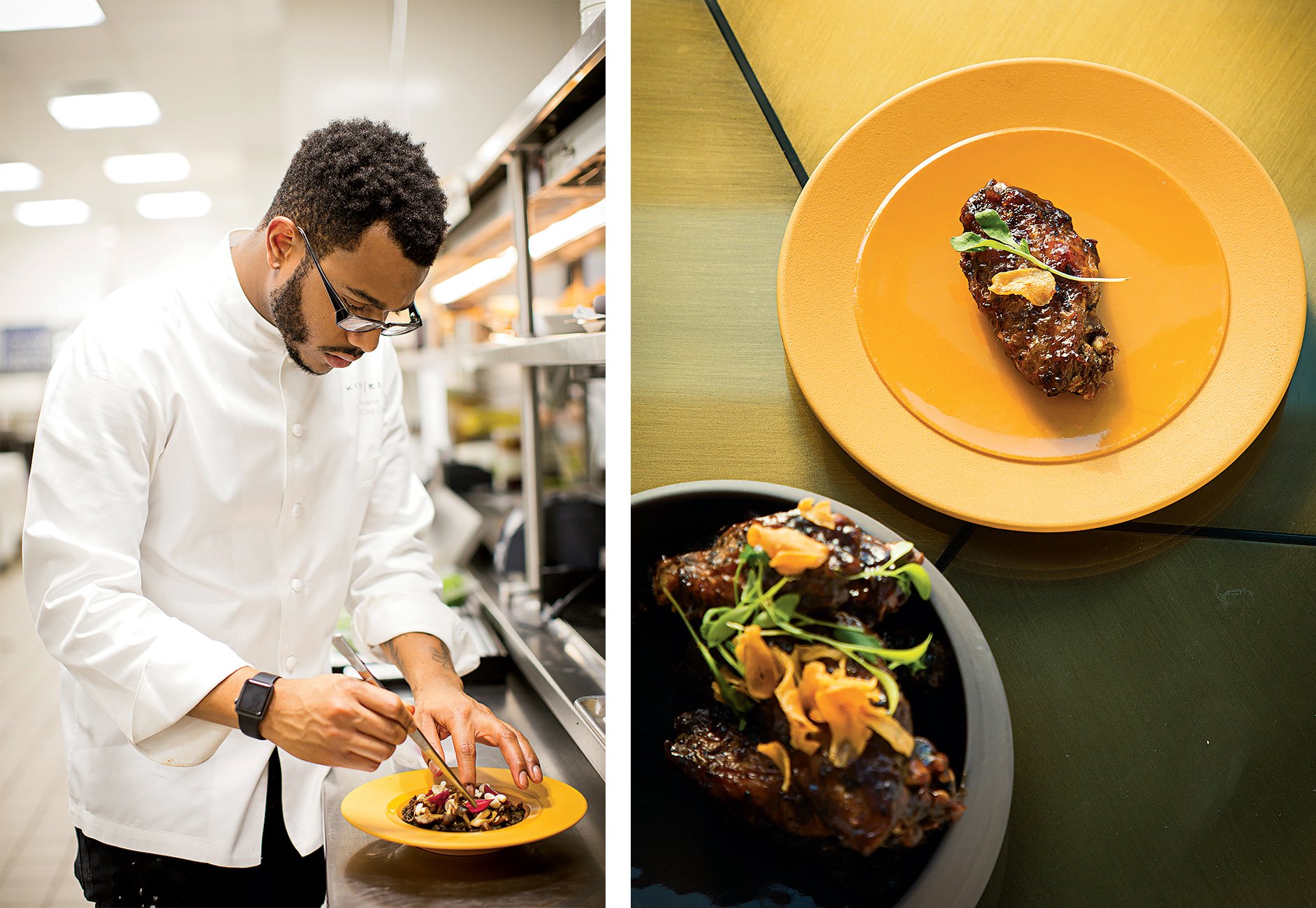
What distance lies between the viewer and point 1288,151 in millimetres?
900

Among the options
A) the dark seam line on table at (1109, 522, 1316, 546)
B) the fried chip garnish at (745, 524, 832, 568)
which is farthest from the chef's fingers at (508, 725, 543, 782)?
the dark seam line on table at (1109, 522, 1316, 546)

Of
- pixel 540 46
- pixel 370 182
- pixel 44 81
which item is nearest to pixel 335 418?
pixel 370 182

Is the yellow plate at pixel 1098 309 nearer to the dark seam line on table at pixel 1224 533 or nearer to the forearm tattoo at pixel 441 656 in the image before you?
the dark seam line on table at pixel 1224 533

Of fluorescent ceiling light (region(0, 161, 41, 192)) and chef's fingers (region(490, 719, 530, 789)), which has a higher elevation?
fluorescent ceiling light (region(0, 161, 41, 192))

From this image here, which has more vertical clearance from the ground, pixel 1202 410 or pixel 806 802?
pixel 1202 410

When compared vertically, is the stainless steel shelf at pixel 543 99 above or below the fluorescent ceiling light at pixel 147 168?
below

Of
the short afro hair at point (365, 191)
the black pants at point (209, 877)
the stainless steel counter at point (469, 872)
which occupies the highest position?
the short afro hair at point (365, 191)

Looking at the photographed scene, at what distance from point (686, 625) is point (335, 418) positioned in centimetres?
84

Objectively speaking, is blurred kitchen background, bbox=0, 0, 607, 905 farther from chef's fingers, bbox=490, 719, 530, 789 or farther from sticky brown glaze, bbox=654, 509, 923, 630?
sticky brown glaze, bbox=654, 509, 923, 630

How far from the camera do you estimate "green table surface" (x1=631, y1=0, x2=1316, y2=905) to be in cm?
87

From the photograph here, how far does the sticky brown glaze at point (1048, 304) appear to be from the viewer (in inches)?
32.9

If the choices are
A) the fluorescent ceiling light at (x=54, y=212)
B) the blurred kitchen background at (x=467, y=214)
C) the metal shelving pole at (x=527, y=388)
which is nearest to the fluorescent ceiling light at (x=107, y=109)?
the blurred kitchen background at (x=467, y=214)

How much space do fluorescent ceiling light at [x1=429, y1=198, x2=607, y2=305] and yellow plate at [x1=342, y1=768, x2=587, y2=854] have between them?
764 millimetres

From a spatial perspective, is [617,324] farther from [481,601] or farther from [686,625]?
[481,601]
